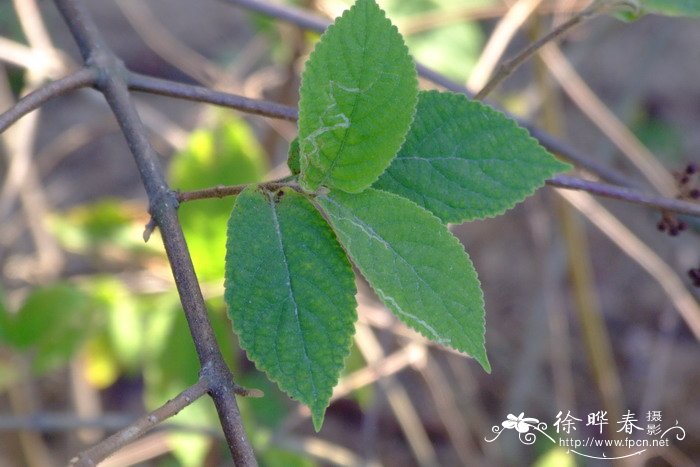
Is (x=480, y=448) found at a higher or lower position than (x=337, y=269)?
higher

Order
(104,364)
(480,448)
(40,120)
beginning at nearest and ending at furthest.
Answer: (104,364), (480,448), (40,120)

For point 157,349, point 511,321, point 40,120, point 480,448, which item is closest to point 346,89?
point 157,349

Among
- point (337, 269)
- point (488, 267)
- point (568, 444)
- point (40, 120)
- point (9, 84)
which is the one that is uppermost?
point (40, 120)

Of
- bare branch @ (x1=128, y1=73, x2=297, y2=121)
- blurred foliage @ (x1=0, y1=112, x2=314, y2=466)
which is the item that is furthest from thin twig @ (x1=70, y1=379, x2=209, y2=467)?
blurred foliage @ (x1=0, y1=112, x2=314, y2=466)

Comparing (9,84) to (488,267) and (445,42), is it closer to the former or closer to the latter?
(445,42)

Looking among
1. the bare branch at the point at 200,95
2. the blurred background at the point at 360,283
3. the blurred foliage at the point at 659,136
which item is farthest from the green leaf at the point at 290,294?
the blurred foliage at the point at 659,136

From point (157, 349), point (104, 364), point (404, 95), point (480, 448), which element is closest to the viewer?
point (404, 95)

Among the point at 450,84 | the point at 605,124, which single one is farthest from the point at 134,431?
the point at 605,124

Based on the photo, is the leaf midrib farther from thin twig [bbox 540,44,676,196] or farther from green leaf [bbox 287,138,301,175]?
thin twig [bbox 540,44,676,196]
